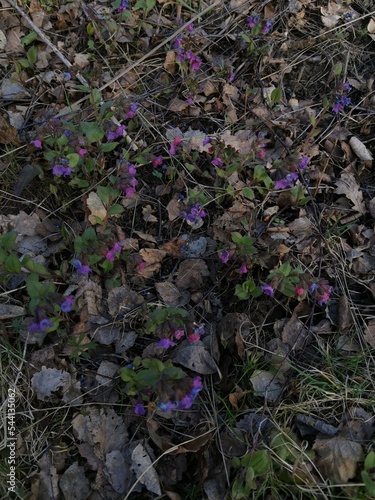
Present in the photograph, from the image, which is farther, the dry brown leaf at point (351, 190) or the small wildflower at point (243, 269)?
the dry brown leaf at point (351, 190)

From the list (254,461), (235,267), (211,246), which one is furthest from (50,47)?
(254,461)

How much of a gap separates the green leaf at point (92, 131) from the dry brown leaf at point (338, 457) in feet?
6.49

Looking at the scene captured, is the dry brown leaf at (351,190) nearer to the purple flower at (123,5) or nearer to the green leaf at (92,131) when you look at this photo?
the green leaf at (92,131)

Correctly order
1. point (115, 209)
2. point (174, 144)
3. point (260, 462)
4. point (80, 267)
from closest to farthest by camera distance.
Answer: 1. point (260, 462)
2. point (80, 267)
3. point (115, 209)
4. point (174, 144)

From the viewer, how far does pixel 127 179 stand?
9.26 ft

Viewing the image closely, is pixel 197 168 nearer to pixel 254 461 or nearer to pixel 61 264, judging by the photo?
pixel 61 264

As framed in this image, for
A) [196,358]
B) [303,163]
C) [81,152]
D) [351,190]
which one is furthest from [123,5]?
[196,358]

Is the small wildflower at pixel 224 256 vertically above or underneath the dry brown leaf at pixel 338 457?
above

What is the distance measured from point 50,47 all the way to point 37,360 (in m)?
2.21

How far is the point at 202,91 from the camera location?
10.9ft

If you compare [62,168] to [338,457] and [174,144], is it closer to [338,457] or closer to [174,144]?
[174,144]

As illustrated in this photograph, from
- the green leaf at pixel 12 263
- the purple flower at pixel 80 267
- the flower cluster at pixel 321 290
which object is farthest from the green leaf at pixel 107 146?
the flower cluster at pixel 321 290

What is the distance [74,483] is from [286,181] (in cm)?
192

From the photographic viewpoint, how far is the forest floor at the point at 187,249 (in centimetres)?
214
